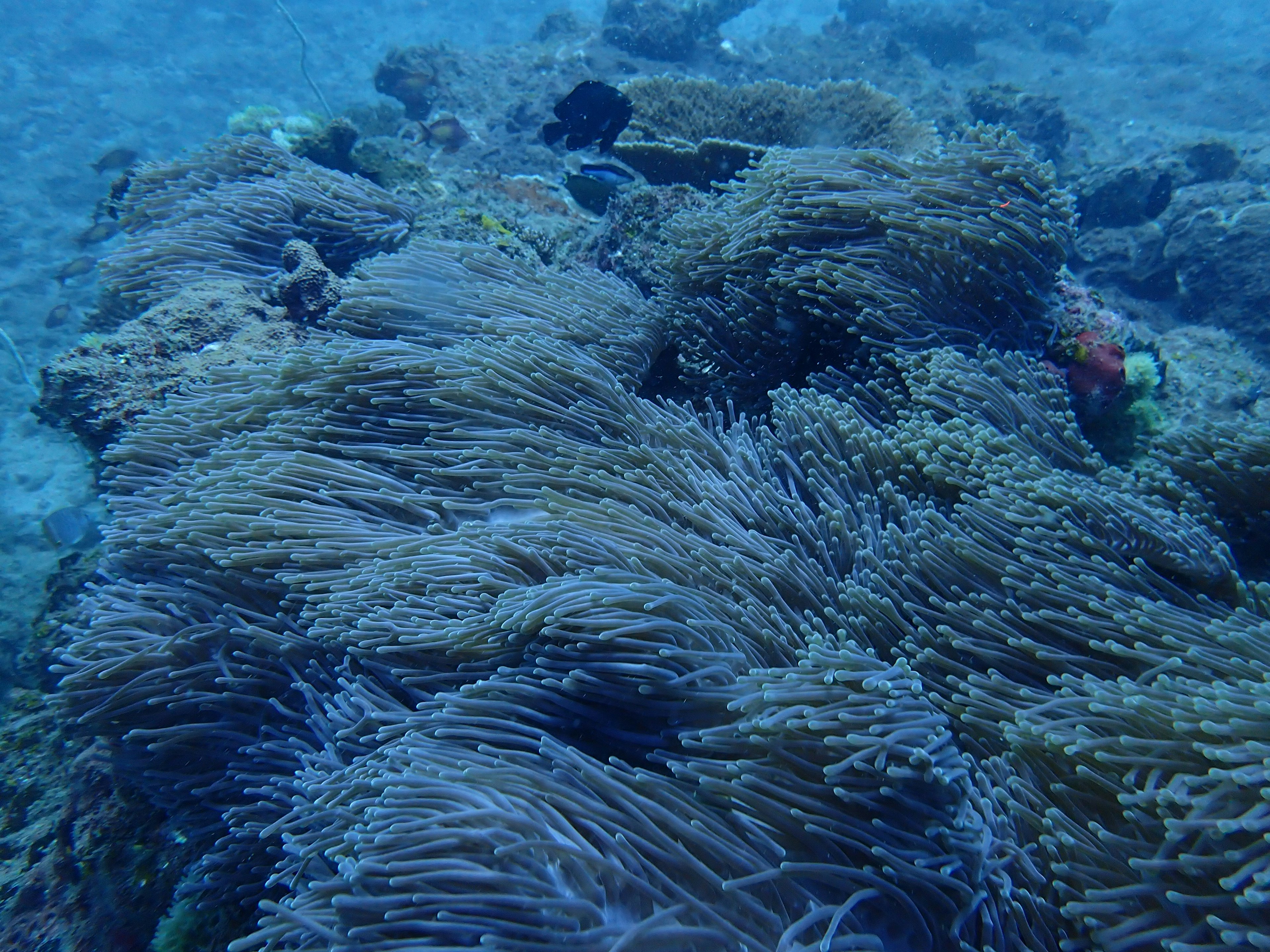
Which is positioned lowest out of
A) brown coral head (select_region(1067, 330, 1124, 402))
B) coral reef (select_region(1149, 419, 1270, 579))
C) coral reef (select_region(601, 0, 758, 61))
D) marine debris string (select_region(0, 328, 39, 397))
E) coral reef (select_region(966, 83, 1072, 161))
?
marine debris string (select_region(0, 328, 39, 397))

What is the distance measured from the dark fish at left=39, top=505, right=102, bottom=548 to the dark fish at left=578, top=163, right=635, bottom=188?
326 inches

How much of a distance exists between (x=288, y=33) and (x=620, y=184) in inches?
1134

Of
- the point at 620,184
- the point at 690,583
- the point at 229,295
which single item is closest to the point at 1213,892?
the point at 690,583

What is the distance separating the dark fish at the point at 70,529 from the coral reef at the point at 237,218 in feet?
17.7

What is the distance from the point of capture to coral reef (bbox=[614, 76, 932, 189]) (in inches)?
247

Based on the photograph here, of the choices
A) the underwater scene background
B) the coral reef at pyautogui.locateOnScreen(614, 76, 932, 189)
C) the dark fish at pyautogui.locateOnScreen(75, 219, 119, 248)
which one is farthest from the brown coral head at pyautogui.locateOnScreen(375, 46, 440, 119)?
the underwater scene background

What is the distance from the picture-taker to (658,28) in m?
16.4

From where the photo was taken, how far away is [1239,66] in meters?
20.5

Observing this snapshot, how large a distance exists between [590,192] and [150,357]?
4.63 m

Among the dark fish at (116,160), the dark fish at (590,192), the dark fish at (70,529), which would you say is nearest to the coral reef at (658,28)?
the dark fish at (590,192)

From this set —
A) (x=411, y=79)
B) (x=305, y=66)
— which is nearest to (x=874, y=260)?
(x=411, y=79)

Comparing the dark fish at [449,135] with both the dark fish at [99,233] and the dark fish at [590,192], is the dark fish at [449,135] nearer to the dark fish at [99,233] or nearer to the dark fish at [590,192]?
the dark fish at [590,192]

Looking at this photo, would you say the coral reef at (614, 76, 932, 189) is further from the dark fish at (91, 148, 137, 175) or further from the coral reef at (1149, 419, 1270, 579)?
the dark fish at (91, 148, 137, 175)

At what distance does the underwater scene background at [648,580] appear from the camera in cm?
159
